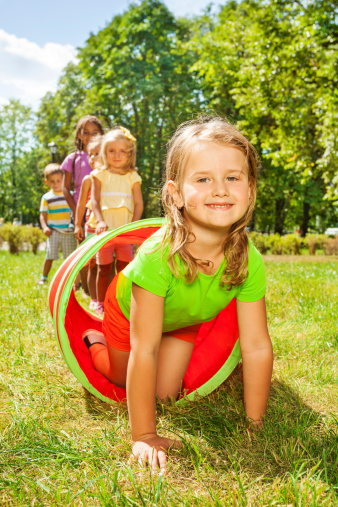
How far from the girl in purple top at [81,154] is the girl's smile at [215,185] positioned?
12.5ft

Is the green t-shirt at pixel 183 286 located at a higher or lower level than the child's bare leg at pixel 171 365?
higher

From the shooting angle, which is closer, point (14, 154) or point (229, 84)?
point (229, 84)

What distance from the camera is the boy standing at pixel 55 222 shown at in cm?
734

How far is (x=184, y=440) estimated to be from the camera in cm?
197

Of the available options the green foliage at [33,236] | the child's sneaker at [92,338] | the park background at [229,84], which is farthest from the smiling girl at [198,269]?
the green foliage at [33,236]

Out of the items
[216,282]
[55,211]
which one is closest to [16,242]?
[55,211]

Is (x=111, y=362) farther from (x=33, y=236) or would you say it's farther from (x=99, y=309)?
(x=33, y=236)

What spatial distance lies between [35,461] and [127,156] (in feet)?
11.2

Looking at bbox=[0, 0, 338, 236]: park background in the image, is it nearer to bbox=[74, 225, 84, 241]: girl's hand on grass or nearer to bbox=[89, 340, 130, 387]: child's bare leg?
bbox=[74, 225, 84, 241]: girl's hand on grass

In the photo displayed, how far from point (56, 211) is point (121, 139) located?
10.9 feet

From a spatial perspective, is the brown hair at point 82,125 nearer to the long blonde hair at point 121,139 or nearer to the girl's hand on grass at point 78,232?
the long blonde hair at point 121,139

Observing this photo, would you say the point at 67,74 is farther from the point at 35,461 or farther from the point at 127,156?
the point at 35,461

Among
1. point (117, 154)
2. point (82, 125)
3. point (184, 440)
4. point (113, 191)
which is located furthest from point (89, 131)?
point (184, 440)

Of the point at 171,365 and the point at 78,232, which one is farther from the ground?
the point at 78,232
